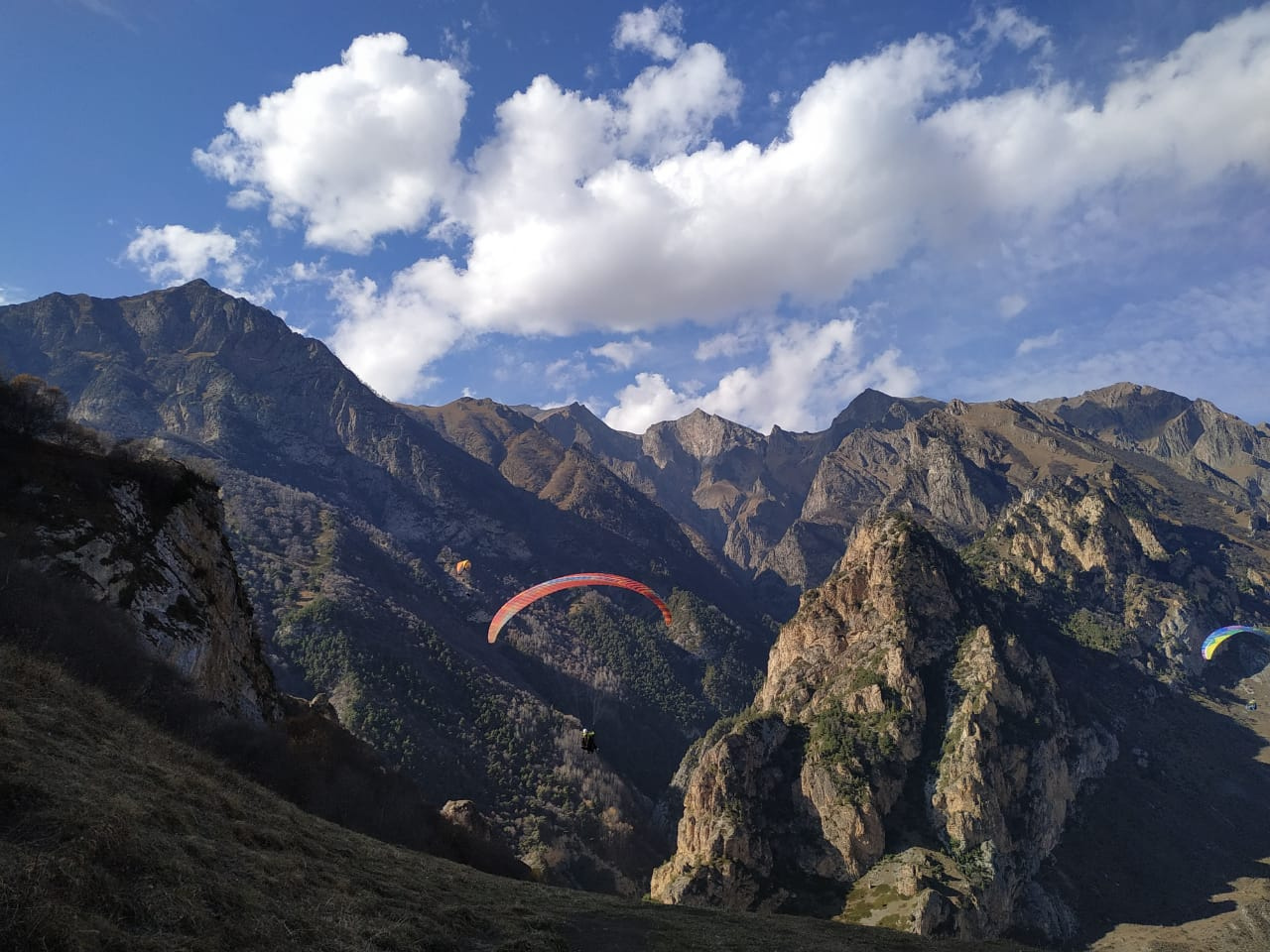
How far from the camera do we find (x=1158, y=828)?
15612 cm

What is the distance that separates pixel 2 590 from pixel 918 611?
6192 inches

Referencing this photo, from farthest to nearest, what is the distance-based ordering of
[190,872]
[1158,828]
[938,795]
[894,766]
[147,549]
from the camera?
[1158,828]
[894,766]
[938,795]
[147,549]
[190,872]

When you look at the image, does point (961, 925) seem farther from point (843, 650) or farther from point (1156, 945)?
point (843, 650)

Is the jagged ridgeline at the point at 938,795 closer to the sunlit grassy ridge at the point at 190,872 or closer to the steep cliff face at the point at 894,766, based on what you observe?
the steep cliff face at the point at 894,766

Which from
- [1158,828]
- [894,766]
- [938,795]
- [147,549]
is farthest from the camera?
[1158,828]

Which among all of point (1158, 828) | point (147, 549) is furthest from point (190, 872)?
point (1158, 828)

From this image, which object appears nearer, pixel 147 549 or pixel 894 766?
pixel 147 549

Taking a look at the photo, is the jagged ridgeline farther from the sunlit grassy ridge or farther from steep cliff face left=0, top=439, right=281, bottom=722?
the sunlit grassy ridge

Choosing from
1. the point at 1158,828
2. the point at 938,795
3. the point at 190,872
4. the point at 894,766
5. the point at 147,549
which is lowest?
the point at 1158,828

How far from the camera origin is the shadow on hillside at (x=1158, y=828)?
5197 inches

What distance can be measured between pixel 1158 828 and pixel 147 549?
203 meters

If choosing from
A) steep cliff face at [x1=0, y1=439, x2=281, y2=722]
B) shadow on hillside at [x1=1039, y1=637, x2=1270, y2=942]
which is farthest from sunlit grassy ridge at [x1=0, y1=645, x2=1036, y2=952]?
shadow on hillside at [x1=1039, y1=637, x2=1270, y2=942]

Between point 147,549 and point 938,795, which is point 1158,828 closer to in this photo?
point 938,795

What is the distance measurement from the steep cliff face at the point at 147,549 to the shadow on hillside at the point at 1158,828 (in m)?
147
